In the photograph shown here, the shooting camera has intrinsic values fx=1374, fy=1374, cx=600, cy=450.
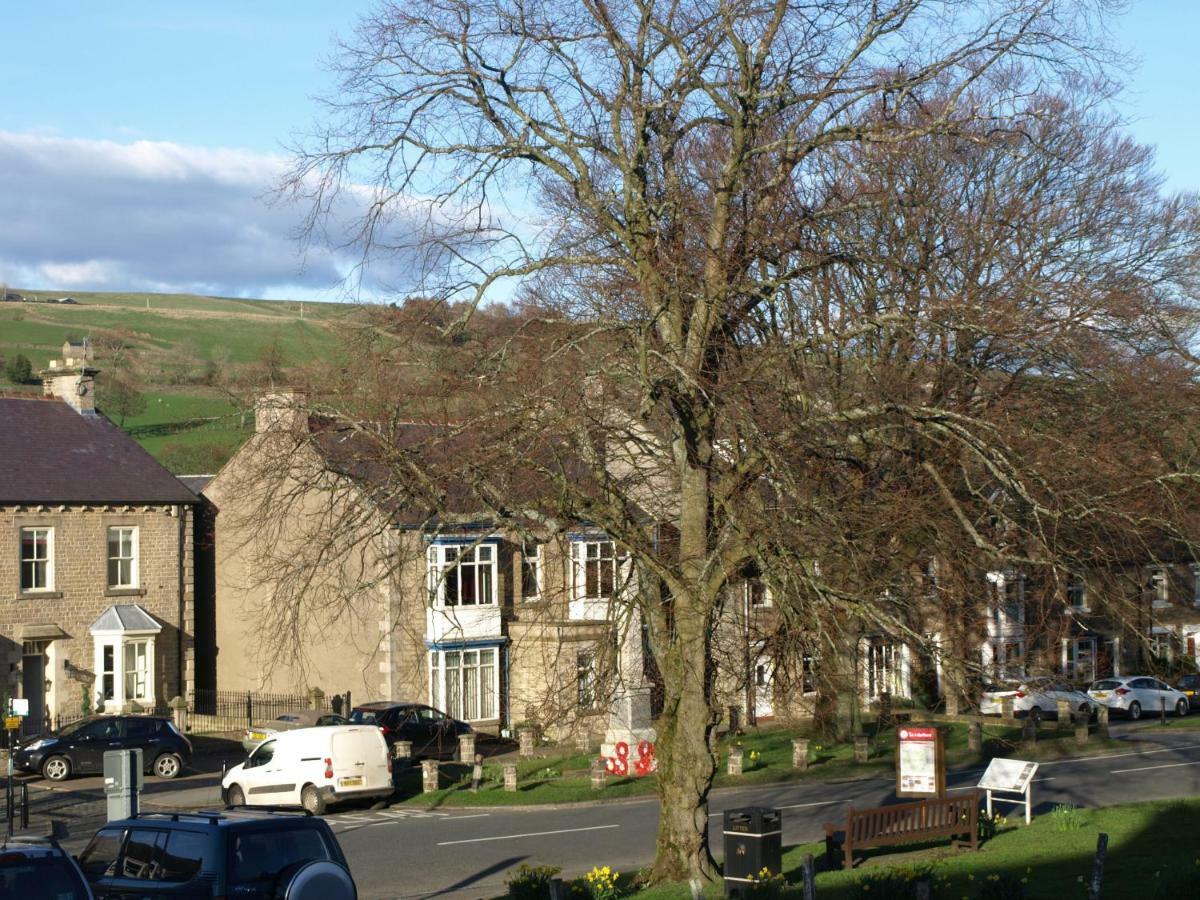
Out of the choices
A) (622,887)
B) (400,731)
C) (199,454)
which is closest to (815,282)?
(622,887)

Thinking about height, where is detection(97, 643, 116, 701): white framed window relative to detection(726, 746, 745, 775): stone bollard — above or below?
above

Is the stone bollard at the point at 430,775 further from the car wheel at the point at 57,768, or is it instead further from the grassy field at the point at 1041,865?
the grassy field at the point at 1041,865

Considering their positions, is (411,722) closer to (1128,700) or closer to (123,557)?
(123,557)

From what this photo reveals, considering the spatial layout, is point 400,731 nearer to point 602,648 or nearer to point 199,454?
point 602,648

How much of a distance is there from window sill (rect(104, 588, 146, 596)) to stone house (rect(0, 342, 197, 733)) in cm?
4

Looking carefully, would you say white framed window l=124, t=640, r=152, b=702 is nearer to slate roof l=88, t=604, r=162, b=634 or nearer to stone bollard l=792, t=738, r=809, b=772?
slate roof l=88, t=604, r=162, b=634

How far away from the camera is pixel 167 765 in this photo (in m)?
34.2

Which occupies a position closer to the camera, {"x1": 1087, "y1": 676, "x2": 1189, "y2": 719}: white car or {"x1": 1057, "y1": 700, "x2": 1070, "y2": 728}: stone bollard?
{"x1": 1057, "y1": 700, "x2": 1070, "y2": 728}: stone bollard

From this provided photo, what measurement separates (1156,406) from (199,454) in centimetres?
5610

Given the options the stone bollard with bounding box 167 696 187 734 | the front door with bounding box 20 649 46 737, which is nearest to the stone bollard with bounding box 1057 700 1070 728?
the stone bollard with bounding box 167 696 187 734

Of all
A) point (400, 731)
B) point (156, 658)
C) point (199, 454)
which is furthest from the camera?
point (199, 454)

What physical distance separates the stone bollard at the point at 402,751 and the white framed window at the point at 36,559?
13.0 meters

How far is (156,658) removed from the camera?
1670 inches

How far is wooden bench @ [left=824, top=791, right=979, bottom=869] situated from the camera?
19.4 m
